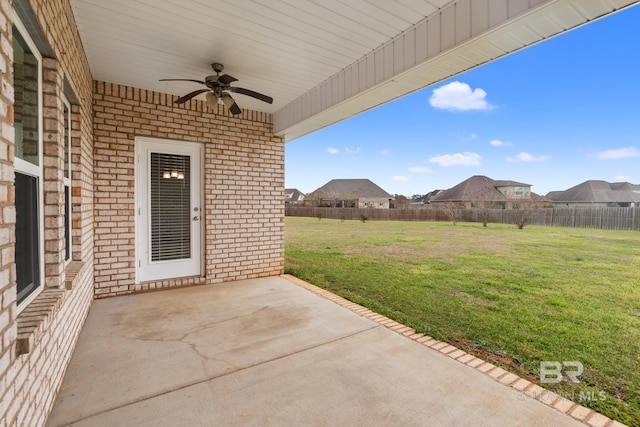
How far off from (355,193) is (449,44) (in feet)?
112

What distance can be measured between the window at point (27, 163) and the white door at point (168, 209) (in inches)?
93.2

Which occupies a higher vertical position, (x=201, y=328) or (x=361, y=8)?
(x=361, y=8)

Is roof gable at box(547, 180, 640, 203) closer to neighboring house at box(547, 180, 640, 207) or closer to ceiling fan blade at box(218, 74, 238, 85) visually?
neighboring house at box(547, 180, 640, 207)

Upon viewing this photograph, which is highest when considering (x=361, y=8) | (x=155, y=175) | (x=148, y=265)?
(x=361, y=8)

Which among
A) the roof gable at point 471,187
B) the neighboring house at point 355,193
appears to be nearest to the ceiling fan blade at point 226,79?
the roof gable at point 471,187

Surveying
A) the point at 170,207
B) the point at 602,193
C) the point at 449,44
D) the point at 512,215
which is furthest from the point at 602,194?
the point at 170,207

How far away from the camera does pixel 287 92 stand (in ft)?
13.6

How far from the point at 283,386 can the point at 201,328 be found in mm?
1326

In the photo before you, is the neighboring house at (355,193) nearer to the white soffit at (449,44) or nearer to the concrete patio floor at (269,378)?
the white soffit at (449,44)

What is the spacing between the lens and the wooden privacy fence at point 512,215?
37.4 ft

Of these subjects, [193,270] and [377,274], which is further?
[377,274]

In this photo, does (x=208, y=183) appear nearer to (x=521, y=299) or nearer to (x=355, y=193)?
(x=521, y=299)

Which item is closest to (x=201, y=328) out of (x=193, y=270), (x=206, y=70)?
(x=193, y=270)

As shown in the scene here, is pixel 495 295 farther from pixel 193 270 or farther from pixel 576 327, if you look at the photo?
pixel 193 270
